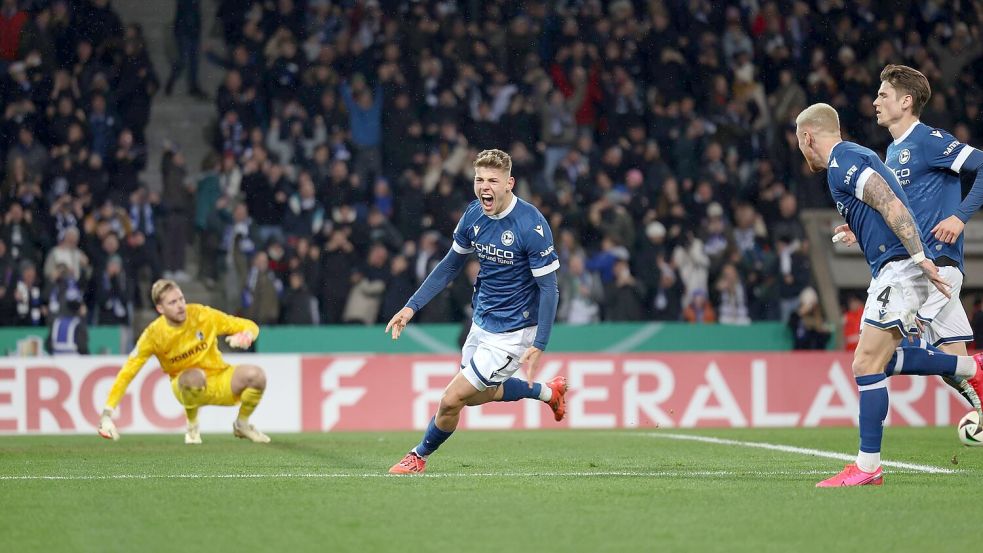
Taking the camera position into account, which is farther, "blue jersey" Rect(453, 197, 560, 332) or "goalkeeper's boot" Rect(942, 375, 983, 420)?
"goalkeeper's boot" Rect(942, 375, 983, 420)

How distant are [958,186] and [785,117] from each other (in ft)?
41.1

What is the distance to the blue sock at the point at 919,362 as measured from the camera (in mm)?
8227

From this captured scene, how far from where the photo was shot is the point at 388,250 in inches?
760

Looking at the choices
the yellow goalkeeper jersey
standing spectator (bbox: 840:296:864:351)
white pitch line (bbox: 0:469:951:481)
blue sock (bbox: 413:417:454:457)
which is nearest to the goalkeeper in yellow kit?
the yellow goalkeeper jersey

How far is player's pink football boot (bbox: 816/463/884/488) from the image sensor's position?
769 centimetres

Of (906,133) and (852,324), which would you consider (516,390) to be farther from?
(852,324)

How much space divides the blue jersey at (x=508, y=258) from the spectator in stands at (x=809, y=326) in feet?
33.1

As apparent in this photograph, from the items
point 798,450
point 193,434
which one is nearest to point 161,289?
point 193,434

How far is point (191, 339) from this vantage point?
12.5 m

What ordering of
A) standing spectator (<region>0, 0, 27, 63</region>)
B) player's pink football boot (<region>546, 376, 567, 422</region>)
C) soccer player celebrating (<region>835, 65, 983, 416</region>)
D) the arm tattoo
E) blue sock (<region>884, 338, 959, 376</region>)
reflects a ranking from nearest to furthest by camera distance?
the arm tattoo, blue sock (<region>884, 338, 959, 376</region>), soccer player celebrating (<region>835, 65, 983, 416</region>), player's pink football boot (<region>546, 376, 567, 422</region>), standing spectator (<region>0, 0, 27, 63</region>)

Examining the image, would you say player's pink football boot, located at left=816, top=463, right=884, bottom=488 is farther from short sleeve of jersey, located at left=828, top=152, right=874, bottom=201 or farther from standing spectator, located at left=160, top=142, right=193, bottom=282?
standing spectator, located at left=160, top=142, right=193, bottom=282

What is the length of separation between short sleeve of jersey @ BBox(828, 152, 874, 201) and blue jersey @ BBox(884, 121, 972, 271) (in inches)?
65.6

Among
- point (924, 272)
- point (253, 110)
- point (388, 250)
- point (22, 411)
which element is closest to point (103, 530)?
point (924, 272)

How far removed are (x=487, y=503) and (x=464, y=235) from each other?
2463mm
